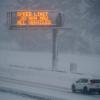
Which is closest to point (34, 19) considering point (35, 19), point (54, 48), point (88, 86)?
point (35, 19)

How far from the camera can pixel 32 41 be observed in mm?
15102

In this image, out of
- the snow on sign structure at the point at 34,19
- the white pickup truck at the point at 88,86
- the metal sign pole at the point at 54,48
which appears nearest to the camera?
the white pickup truck at the point at 88,86

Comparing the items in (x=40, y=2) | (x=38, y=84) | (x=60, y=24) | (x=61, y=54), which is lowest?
(x=38, y=84)

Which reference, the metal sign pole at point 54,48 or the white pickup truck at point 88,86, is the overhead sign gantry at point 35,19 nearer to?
the metal sign pole at point 54,48

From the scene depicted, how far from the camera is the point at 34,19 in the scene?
1255cm

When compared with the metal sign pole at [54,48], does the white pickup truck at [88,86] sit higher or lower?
lower

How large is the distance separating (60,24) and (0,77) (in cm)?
301

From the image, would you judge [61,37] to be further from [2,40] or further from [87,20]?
[2,40]

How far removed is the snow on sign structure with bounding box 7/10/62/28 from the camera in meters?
12.3

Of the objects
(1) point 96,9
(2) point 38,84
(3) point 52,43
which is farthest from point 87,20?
(2) point 38,84

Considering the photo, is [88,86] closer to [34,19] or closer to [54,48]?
[34,19]

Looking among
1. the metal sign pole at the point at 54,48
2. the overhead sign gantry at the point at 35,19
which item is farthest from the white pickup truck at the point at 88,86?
the metal sign pole at the point at 54,48

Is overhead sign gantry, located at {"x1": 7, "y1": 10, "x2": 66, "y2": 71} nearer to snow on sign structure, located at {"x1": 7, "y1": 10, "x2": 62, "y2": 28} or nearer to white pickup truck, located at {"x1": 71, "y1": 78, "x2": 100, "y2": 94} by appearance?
snow on sign structure, located at {"x1": 7, "y1": 10, "x2": 62, "y2": 28}

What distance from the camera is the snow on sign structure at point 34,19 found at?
40.2 feet
